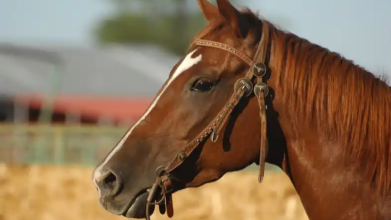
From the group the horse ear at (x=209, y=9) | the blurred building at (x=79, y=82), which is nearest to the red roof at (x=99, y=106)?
the blurred building at (x=79, y=82)

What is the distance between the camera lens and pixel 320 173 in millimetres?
2447

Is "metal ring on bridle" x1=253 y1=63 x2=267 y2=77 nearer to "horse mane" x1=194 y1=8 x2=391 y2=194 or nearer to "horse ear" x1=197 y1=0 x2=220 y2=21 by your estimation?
"horse mane" x1=194 y1=8 x2=391 y2=194

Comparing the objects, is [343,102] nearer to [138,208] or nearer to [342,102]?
[342,102]

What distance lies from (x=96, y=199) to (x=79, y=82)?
20.2 meters

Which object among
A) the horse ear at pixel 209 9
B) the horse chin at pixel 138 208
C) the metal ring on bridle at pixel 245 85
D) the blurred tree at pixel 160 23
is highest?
the horse ear at pixel 209 9

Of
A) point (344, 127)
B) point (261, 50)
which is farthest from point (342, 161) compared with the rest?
point (261, 50)

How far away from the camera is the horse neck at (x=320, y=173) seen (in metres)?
2.37

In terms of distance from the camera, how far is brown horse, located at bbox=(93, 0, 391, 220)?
239cm

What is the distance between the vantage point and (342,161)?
2.42 metres

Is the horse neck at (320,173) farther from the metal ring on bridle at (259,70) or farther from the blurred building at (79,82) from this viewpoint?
the blurred building at (79,82)

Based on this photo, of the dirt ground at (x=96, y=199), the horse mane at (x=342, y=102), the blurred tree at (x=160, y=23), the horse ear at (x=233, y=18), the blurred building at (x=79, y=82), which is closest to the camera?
the horse mane at (x=342, y=102)

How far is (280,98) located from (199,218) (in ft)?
16.1

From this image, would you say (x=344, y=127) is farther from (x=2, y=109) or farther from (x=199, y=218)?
(x=2, y=109)

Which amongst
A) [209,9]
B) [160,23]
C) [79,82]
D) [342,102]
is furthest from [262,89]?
[160,23]
